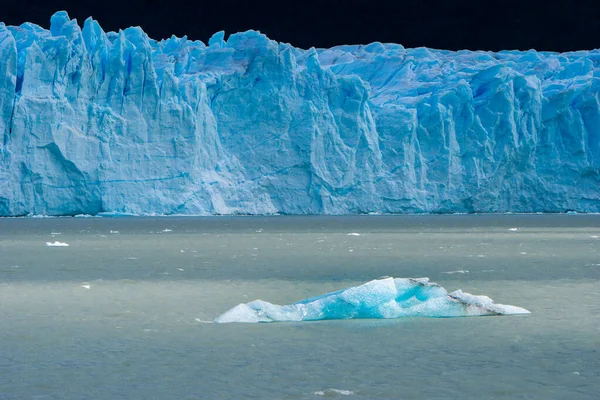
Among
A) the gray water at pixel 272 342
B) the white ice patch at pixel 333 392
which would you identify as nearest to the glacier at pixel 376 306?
the gray water at pixel 272 342

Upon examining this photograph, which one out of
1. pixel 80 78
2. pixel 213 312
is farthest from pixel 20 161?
pixel 213 312

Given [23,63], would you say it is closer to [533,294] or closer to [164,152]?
[164,152]

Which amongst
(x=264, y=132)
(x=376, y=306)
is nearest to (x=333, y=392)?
(x=376, y=306)

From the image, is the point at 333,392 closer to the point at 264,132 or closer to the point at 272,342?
the point at 272,342

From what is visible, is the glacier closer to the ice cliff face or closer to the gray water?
the gray water

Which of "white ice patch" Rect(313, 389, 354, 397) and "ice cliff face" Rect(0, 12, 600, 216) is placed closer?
"white ice patch" Rect(313, 389, 354, 397)

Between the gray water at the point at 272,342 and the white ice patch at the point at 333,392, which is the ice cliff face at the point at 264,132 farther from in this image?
the white ice patch at the point at 333,392

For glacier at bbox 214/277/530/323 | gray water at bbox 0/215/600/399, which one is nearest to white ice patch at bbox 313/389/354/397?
gray water at bbox 0/215/600/399
